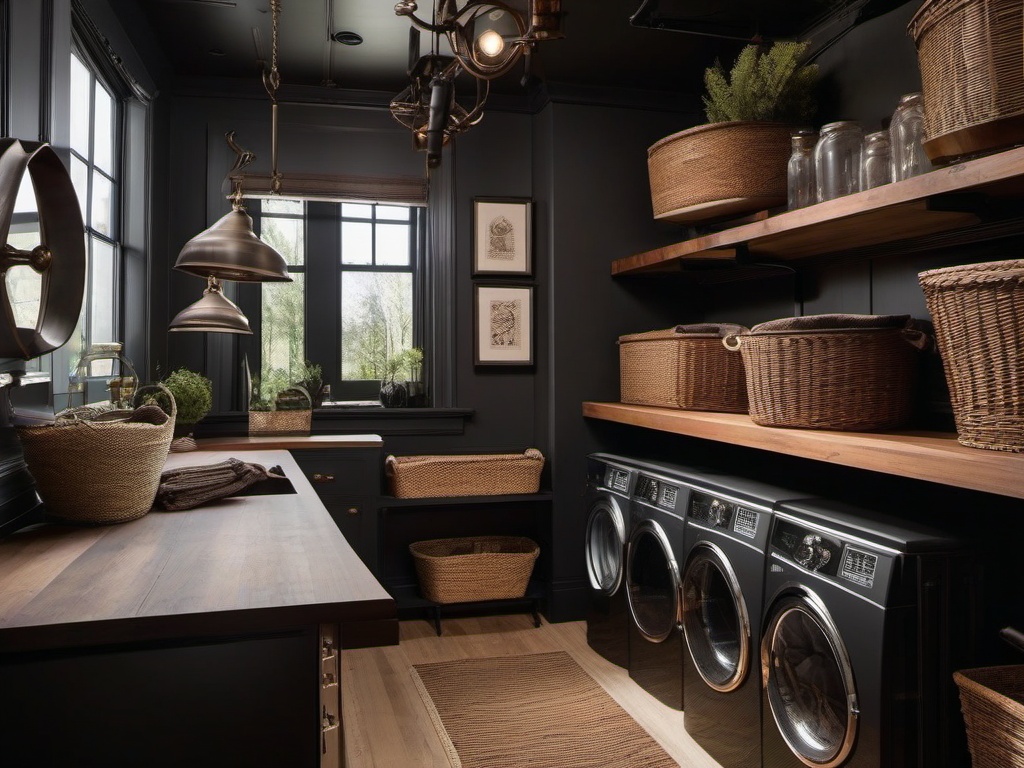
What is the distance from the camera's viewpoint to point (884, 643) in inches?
67.7

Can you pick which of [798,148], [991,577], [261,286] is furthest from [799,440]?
[261,286]

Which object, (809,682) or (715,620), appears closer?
(809,682)

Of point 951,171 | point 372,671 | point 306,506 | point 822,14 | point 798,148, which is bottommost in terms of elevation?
point 372,671

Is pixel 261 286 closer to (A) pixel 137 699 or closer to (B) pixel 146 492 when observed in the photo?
(B) pixel 146 492

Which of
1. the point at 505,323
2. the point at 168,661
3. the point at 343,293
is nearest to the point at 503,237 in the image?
the point at 505,323

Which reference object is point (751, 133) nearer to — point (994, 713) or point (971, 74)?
point (971, 74)

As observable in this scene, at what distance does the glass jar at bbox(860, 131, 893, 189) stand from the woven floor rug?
1.85m

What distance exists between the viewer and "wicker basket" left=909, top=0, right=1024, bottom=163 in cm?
156

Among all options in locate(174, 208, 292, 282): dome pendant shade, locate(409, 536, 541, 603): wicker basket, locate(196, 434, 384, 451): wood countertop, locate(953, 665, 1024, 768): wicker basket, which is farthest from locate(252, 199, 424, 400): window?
locate(953, 665, 1024, 768): wicker basket

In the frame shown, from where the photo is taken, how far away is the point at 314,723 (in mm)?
1018

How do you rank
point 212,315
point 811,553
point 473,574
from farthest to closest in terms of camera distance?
point 473,574 → point 212,315 → point 811,553

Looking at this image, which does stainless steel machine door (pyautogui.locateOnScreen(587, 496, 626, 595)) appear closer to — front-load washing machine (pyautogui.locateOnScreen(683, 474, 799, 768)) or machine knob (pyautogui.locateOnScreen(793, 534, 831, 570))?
front-load washing machine (pyautogui.locateOnScreen(683, 474, 799, 768))

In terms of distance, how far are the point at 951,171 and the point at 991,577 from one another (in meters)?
0.94

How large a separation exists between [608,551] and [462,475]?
32.9 inches
